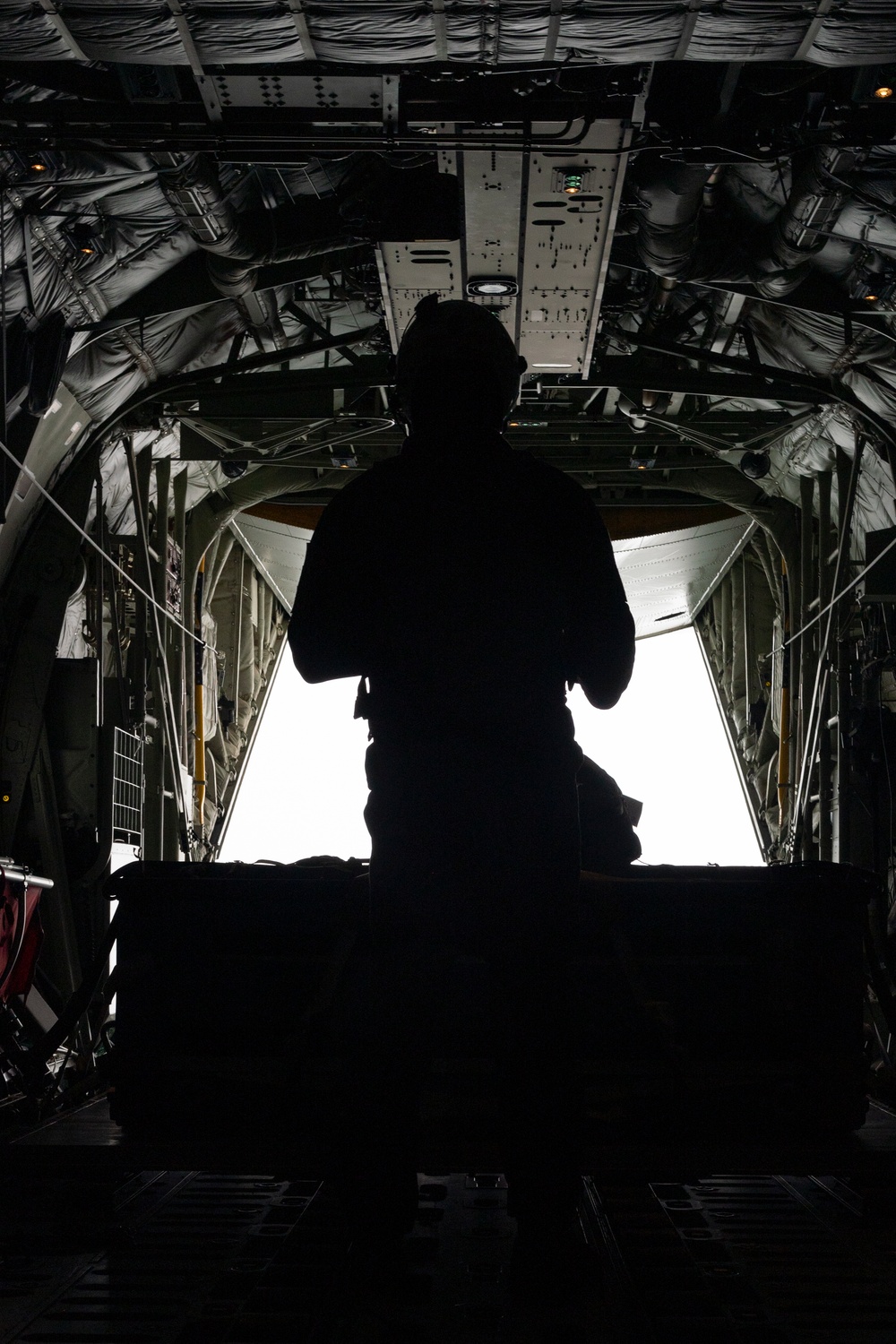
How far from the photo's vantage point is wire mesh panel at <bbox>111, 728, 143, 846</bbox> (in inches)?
382

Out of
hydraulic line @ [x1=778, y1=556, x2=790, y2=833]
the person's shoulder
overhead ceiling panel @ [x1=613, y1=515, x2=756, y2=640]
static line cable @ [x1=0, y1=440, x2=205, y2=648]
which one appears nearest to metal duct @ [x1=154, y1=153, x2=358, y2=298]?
static line cable @ [x1=0, y1=440, x2=205, y2=648]

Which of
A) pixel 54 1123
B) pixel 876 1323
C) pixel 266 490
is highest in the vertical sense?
pixel 266 490

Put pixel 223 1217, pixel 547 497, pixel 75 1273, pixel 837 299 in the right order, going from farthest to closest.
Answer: pixel 837 299 < pixel 223 1217 < pixel 547 497 < pixel 75 1273

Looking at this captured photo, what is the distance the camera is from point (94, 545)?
862 cm

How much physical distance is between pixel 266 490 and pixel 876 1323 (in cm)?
1156

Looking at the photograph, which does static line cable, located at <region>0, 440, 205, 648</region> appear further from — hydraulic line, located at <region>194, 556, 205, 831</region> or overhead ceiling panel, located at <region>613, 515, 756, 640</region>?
overhead ceiling panel, located at <region>613, 515, 756, 640</region>

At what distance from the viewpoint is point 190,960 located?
10.5ft

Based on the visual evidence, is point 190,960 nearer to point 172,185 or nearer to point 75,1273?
point 75,1273

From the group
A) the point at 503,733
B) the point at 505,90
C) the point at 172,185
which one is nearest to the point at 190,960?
the point at 503,733

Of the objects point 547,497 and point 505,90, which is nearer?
point 547,497

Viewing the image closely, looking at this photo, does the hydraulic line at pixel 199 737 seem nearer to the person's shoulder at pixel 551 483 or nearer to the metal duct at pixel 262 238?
the metal duct at pixel 262 238

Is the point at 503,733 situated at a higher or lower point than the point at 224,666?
lower

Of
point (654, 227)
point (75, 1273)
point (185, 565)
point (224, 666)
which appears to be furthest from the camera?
point (224, 666)

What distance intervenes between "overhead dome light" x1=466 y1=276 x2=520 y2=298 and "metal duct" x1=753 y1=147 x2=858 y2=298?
1.61 m
